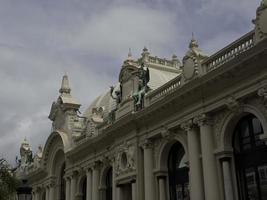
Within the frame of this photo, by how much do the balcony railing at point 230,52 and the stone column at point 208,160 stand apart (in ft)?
9.42

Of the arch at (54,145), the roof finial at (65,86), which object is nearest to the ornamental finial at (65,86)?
the roof finial at (65,86)

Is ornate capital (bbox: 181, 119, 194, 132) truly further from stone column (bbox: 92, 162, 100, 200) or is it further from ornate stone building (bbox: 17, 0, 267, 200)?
stone column (bbox: 92, 162, 100, 200)

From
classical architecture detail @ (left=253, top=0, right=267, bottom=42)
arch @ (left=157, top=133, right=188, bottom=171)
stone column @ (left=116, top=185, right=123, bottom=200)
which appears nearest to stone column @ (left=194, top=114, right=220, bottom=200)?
arch @ (left=157, top=133, right=188, bottom=171)

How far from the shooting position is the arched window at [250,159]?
939 inches

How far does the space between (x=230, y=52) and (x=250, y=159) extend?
564 cm

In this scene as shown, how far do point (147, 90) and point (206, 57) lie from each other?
269 inches

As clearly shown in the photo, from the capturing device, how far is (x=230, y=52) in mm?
25391

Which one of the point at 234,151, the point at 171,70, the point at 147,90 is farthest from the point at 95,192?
the point at 234,151

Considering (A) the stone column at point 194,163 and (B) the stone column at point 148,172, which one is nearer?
(A) the stone column at point 194,163

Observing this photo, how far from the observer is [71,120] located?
46.8 m

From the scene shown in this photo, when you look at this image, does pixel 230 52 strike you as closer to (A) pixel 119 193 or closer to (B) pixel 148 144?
(B) pixel 148 144

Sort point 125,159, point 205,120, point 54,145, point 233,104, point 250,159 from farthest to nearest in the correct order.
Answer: point 54,145 < point 125,159 < point 205,120 < point 250,159 < point 233,104

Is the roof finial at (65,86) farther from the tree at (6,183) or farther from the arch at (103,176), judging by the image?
Answer: the tree at (6,183)

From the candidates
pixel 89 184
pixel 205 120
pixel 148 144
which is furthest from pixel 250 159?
pixel 89 184
